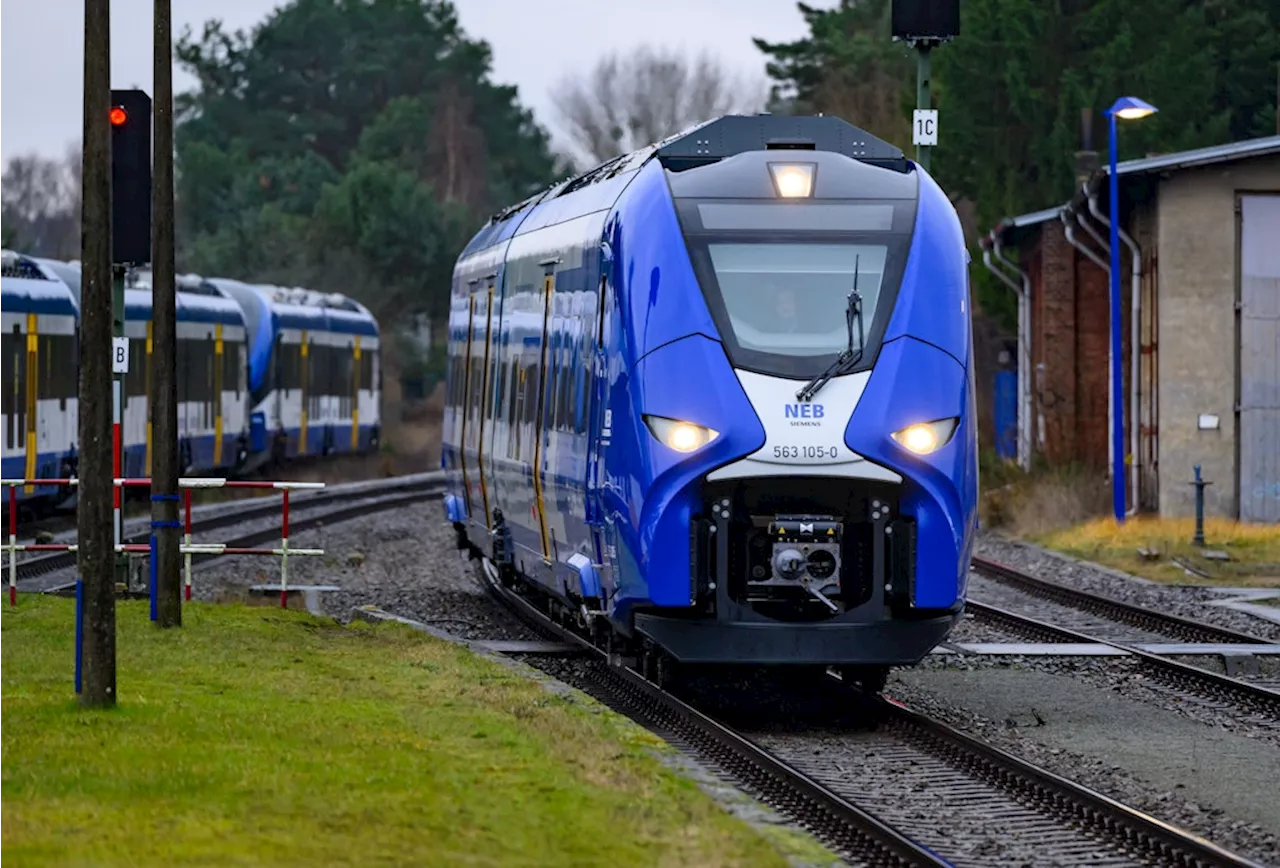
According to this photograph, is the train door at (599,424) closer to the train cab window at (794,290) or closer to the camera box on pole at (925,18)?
the train cab window at (794,290)

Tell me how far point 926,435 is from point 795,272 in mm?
1238

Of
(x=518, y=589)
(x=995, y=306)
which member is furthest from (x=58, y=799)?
(x=995, y=306)

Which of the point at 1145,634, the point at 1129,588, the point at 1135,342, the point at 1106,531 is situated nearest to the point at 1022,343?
the point at 1135,342

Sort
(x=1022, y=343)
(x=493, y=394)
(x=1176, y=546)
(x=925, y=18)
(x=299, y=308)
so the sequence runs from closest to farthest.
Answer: (x=493, y=394), (x=925, y=18), (x=1176, y=546), (x=1022, y=343), (x=299, y=308)

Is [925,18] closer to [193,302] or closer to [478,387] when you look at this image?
[478,387]

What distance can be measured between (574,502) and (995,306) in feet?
104

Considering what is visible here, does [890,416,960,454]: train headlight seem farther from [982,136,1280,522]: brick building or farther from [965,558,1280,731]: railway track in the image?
[982,136,1280,522]: brick building

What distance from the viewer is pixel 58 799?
10109mm

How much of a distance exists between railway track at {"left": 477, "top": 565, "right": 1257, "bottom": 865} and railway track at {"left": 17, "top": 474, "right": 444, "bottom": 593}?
34.9 feet

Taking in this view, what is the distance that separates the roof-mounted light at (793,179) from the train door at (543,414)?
322cm

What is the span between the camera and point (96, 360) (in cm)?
1262

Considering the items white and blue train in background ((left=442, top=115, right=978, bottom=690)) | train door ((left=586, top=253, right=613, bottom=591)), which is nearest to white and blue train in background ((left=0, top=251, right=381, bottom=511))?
train door ((left=586, top=253, right=613, bottom=591))

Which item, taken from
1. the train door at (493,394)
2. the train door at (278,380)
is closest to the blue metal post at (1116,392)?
the train door at (493,394)

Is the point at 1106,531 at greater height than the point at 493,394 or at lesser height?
lesser
